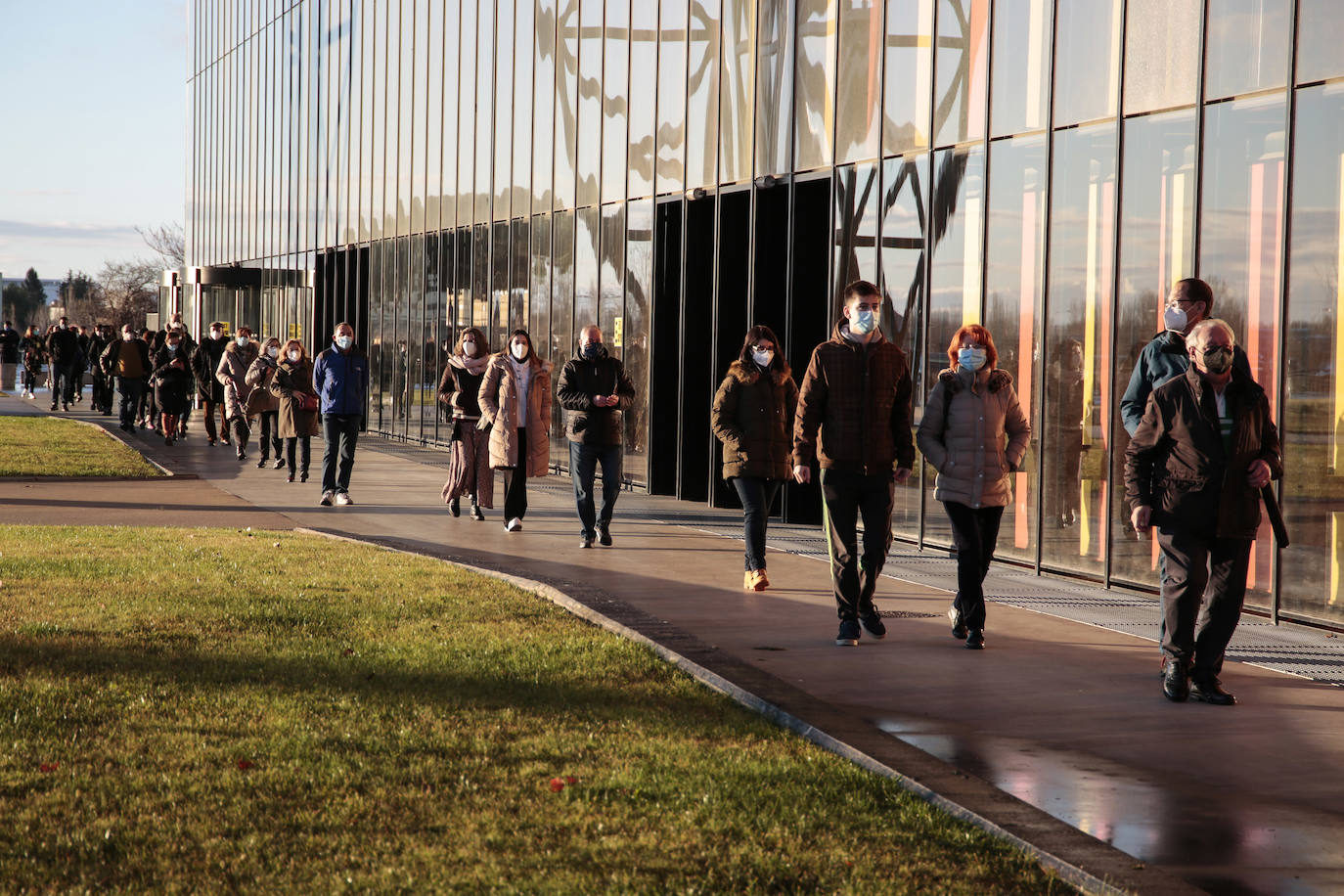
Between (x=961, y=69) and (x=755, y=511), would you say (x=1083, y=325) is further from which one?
(x=755, y=511)

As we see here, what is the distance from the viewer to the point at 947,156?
46.9 feet


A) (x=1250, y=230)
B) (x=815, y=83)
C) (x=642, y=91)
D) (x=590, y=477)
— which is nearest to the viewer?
(x=1250, y=230)

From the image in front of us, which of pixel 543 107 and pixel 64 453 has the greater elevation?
pixel 543 107

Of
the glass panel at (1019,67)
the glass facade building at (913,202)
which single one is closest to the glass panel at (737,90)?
the glass facade building at (913,202)

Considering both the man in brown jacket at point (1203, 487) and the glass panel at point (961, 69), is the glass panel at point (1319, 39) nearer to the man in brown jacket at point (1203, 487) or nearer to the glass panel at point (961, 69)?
the man in brown jacket at point (1203, 487)

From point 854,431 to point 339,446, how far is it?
9762mm

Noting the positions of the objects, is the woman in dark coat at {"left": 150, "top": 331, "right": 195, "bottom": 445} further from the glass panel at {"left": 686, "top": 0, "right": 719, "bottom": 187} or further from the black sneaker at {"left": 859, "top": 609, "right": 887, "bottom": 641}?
the black sneaker at {"left": 859, "top": 609, "right": 887, "bottom": 641}

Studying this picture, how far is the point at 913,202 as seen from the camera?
1493cm

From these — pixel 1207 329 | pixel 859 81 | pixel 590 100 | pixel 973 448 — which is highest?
pixel 590 100

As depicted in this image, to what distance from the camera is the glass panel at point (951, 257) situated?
45.6 feet

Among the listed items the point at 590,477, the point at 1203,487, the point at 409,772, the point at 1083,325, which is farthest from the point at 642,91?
the point at 409,772

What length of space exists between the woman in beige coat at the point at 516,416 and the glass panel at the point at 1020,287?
432 cm

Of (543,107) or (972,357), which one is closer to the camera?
(972,357)

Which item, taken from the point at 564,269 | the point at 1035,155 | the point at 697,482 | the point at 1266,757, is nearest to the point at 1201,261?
the point at 1035,155
